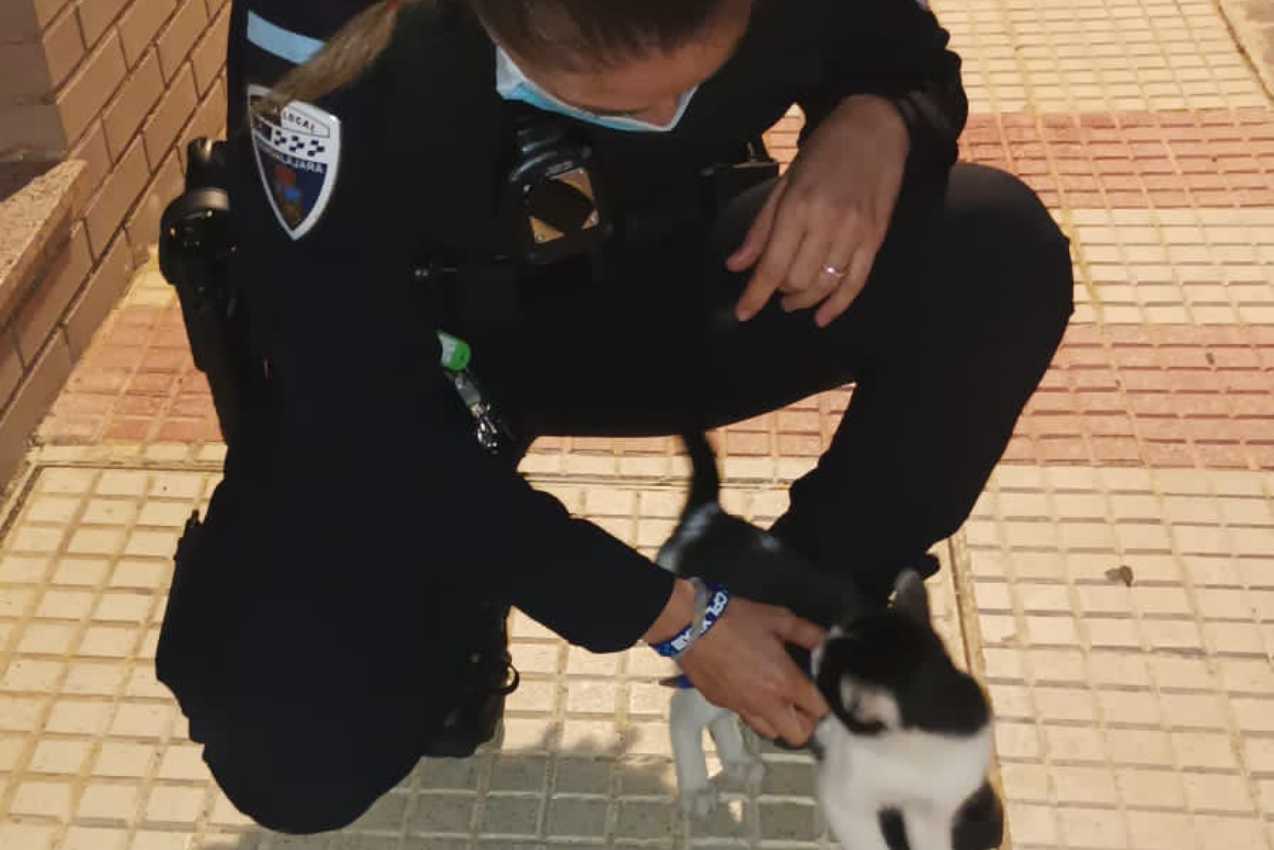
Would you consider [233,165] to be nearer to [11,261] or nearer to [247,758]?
[247,758]

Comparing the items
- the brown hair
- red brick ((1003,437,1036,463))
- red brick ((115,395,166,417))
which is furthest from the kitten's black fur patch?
red brick ((115,395,166,417))

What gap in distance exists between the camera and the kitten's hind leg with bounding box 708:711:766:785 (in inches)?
81.7

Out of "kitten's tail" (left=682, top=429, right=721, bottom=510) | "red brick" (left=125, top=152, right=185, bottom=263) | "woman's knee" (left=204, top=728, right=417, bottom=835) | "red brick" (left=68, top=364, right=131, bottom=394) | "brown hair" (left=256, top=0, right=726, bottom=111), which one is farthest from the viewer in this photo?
"red brick" (left=125, top=152, right=185, bottom=263)

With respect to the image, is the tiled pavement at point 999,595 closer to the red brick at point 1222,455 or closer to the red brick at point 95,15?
the red brick at point 1222,455

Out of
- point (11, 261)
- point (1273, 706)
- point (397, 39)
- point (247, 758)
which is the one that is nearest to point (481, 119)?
point (397, 39)

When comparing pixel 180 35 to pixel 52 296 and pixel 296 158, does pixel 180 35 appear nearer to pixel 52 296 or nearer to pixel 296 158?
pixel 52 296

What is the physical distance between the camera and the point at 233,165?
1.61 meters

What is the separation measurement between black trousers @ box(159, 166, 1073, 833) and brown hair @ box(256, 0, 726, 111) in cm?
45

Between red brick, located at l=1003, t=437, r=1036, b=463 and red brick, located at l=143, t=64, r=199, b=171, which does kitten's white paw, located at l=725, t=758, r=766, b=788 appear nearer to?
red brick, located at l=1003, t=437, r=1036, b=463

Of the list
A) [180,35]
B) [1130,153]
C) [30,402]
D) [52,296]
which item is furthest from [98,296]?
[1130,153]

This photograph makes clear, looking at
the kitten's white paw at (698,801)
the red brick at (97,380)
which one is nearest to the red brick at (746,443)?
the kitten's white paw at (698,801)

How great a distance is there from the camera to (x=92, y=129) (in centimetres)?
279

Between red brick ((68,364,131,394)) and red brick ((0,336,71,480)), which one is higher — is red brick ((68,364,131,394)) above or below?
below

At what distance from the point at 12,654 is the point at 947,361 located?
1.55m
